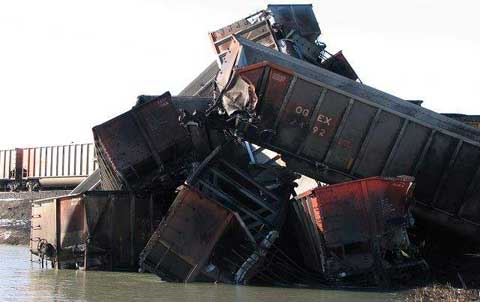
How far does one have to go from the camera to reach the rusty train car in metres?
30.8

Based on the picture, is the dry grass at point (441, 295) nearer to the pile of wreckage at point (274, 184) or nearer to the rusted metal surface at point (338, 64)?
the pile of wreckage at point (274, 184)

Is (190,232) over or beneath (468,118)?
beneath

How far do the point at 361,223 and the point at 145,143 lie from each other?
16.0 ft

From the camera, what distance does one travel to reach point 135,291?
9953mm

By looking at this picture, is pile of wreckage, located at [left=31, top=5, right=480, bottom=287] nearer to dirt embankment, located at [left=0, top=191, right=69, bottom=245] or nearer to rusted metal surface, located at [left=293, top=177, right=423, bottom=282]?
rusted metal surface, located at [left=293, top=177, right=423, bottom=282]

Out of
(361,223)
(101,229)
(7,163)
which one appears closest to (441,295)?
(361,223)

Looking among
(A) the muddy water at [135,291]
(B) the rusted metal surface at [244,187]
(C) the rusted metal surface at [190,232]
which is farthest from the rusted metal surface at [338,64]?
(A) the muddy water at [135,291]

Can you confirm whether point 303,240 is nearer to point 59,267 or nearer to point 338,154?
point 338,154

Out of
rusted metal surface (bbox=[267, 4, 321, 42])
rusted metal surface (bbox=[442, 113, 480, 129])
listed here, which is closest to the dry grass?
rusted metal surface (bbox=[442, 113, 480, 129])

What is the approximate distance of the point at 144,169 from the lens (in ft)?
43.3

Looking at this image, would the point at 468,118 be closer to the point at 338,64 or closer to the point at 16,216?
the point at 338,64

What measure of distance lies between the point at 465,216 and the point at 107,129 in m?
6.91

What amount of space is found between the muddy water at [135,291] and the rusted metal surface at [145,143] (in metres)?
2.15

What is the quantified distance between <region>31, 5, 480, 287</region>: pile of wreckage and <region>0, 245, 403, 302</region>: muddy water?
523mm
